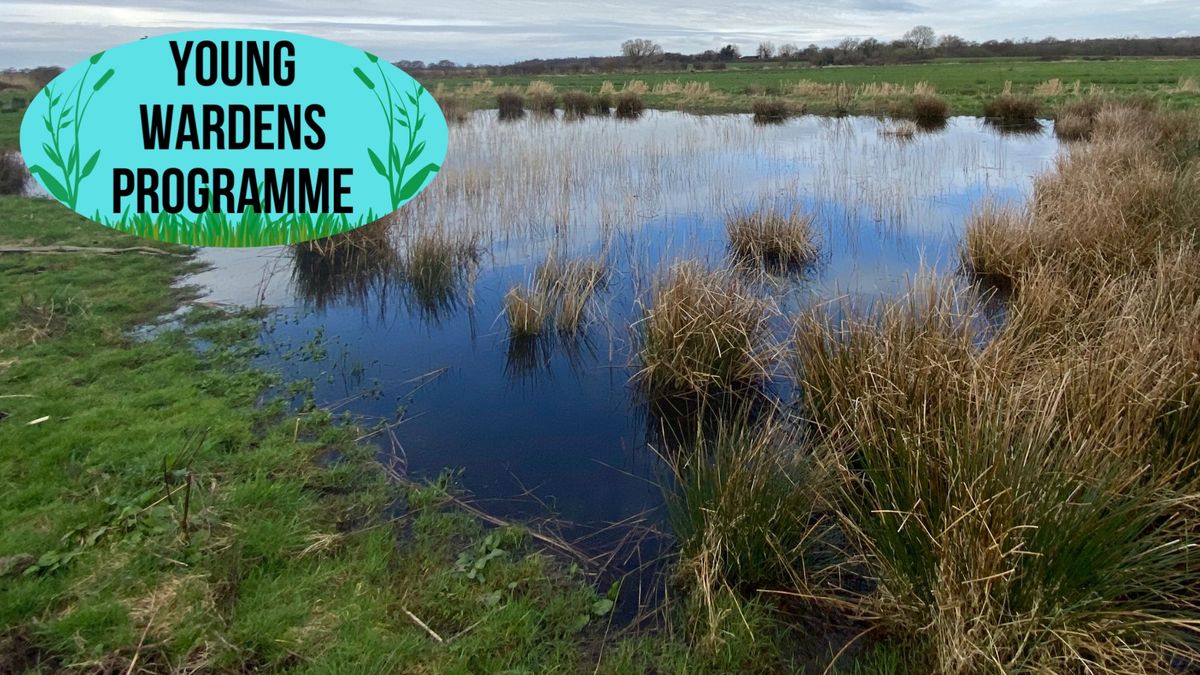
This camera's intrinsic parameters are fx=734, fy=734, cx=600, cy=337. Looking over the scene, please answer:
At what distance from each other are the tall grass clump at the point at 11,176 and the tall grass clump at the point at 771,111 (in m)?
17.8

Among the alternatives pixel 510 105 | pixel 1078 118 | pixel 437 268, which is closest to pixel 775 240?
pixel 437 268

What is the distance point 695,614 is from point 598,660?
17.6 inches

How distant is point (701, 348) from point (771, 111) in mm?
20285

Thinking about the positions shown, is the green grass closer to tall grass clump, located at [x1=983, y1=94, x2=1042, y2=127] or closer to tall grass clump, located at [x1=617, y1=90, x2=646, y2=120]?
tall grass clump, located at [x1=983, y1=94, x2=1042, y2=127]

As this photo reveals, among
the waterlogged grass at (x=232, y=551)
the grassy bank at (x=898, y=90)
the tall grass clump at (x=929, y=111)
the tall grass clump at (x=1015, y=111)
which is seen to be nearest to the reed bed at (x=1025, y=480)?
the waterlogged grass at (x=232, y=551)

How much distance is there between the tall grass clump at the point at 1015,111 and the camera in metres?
20.4

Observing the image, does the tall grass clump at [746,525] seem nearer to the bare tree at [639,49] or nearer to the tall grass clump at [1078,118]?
the tall grass clump at [1078,118]

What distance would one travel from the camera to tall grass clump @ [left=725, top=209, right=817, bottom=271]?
8242mm

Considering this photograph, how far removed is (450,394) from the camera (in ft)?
17.9

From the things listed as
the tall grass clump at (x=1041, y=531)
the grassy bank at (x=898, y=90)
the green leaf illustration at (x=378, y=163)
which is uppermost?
the grassy bank at (x=898, y=90)

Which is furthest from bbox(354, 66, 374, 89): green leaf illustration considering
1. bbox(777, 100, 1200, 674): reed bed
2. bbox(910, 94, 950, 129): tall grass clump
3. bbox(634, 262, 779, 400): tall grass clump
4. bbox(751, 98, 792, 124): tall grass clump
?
bbox(910, 94, 950, 129): tall grass clump

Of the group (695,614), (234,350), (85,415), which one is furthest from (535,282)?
(695,614)

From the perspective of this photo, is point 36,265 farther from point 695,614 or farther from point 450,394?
point 695,614

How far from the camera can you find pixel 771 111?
23.6 metres
